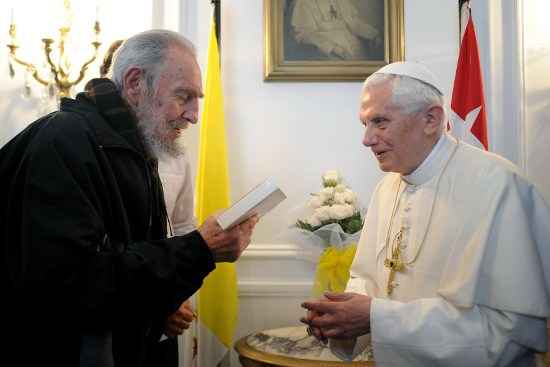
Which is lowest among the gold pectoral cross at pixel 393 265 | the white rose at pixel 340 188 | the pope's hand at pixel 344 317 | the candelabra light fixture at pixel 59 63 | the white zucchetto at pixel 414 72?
the pope's hand at pixel 344 317

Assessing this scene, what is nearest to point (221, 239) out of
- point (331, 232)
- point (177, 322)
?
point (177, 322)

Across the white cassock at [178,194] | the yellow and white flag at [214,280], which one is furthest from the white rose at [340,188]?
the white cassock at [178,194]

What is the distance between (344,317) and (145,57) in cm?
120

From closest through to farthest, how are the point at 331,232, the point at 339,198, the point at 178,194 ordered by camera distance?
the point at 178,194, the point at 331,232, the point at 339,198

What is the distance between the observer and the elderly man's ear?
88.8 inches

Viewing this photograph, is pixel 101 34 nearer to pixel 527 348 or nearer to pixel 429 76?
pixel 429 76

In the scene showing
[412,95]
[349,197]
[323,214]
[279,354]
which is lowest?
[279,354]

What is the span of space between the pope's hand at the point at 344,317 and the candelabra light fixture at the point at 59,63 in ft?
8.35

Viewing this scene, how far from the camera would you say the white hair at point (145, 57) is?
2260mm

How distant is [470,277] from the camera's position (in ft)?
7.05

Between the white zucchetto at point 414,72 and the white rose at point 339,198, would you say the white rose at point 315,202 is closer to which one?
the white rose at point 339,198

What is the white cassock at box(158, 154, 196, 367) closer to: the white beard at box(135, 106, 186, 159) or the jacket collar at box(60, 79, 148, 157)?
the white beard at box(135, 106, 186, 159)

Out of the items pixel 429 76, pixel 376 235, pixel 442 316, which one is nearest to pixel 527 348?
pixel 442 316

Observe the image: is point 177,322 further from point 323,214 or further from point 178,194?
point 323,214
